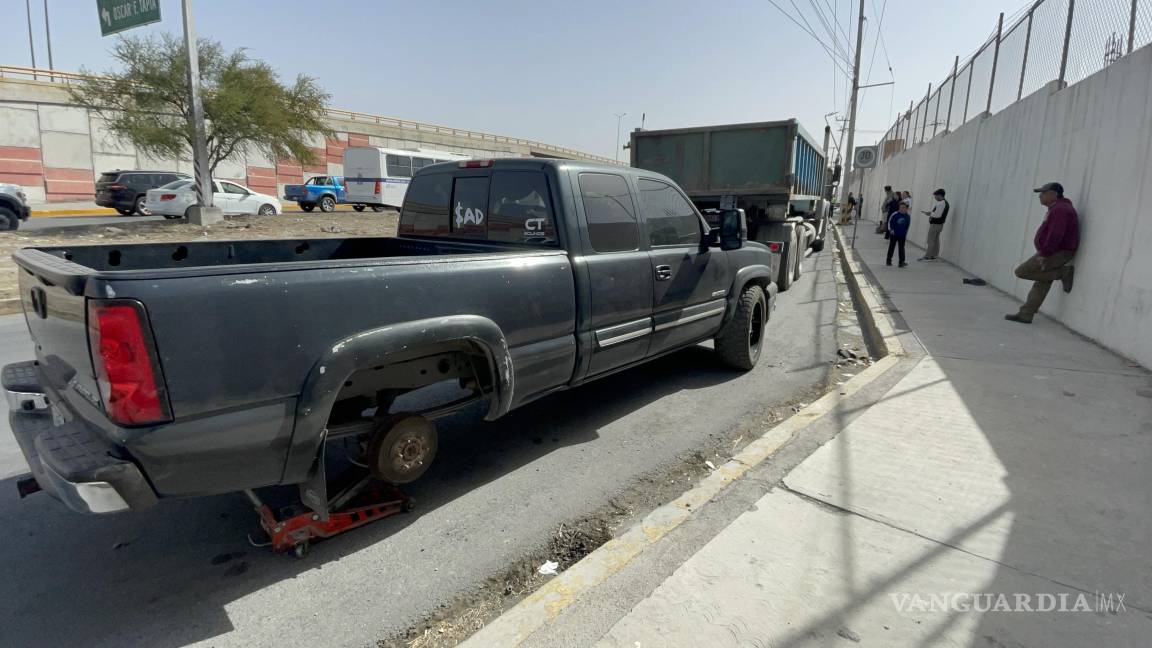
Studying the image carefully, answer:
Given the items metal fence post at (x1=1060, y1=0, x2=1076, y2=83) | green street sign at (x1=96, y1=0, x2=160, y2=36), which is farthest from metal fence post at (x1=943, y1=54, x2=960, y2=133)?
green street sign at (x1=96, y1=0, x2=160, y2=36)

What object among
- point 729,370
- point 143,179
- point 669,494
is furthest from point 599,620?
point 143,179

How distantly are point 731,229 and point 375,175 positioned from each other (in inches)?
1006

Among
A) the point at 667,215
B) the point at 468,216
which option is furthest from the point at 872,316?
the point at 468,216

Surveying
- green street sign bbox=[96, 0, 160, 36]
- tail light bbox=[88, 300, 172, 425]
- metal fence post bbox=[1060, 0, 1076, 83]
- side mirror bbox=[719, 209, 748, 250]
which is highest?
green street sign bbox=[96, 0, 160, 36]

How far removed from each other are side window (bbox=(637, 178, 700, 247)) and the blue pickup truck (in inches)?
1042

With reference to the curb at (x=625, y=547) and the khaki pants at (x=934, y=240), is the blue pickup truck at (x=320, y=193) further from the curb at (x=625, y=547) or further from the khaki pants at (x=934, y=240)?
the curb at (x=625, y=547)

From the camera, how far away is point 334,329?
2432 millimetres

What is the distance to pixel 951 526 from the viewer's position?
300 centimetres

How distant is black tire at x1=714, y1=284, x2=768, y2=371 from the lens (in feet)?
18.4

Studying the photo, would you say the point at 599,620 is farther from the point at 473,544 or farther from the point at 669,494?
the point at 669,494

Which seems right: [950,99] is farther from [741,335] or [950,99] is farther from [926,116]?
[741,335]

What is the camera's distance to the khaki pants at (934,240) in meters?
14.1

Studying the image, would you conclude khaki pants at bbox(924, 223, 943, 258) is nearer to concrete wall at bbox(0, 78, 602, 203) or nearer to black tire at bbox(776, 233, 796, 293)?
black tire at bbox(776, 233, 796, 293)

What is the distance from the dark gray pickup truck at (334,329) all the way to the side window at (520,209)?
11 mm
